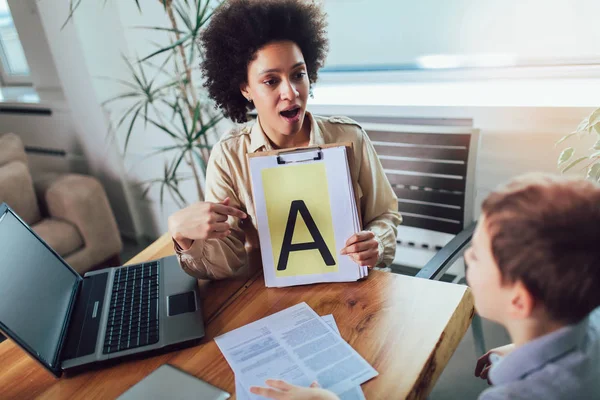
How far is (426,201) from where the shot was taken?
1.71 m

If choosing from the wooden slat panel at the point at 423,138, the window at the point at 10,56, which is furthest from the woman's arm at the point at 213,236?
the window at the point at 10,56

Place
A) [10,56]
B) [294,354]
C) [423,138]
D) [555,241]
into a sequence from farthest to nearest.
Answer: [10,56], [423,138], [294,354], [555,241]

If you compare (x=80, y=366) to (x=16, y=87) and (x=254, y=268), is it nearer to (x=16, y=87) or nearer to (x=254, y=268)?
(x=254, y=268)

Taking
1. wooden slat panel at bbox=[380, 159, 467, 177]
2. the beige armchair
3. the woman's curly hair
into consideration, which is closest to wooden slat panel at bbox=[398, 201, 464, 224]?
wooden slat panel at bbox=[380, 159, 467, 177]

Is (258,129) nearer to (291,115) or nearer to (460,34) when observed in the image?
(291,115)

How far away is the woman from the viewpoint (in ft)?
3.37

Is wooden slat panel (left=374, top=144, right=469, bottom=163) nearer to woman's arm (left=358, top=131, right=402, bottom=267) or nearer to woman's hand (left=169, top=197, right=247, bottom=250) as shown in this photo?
woman's arm (left=358, top=131, right=402, bottom=267)

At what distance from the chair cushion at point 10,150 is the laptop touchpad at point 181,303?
1969mm

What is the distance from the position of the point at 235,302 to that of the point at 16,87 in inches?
130

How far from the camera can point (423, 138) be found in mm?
1642

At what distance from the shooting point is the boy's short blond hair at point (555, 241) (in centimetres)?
56

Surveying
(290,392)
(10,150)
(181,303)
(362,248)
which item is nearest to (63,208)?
(10,150)

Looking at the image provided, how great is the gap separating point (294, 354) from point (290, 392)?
0.12 meters

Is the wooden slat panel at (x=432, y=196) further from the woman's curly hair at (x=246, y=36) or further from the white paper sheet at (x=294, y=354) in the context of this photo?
the white paper sheet at (x=294, y=354)
